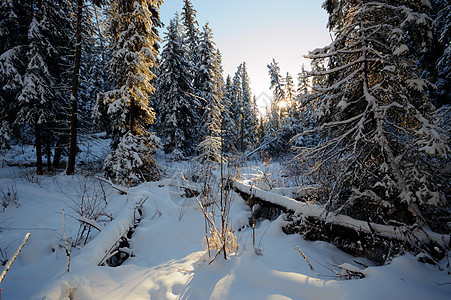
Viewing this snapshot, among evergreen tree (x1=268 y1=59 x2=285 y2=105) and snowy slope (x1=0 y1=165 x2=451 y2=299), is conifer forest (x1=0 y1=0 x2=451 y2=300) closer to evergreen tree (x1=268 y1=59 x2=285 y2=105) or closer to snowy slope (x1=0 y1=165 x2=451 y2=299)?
snowy slope (x1=0 y1=165 x2=451 y2=299)

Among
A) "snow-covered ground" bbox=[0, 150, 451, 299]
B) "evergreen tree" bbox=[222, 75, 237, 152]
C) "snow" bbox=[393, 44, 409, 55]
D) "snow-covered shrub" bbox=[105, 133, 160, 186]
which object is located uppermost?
"evergreen tree" bbox=[222, 75, 237, 152]

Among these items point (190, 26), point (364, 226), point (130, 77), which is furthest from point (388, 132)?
point (190, 26)

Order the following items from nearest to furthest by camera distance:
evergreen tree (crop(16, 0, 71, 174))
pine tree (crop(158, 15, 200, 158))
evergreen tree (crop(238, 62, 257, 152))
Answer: evergreen tree (crop(16, 0, 71, 174))
pine tree (crop(158, 15, 200, 158))
evergreen tree (crop(238, 62, 257, 152))

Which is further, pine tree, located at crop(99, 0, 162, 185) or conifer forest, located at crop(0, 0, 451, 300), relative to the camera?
pine tree, located at crop(99, 0, 162, 185)

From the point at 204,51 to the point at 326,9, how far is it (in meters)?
12.5

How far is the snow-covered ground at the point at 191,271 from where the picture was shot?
2014 mm

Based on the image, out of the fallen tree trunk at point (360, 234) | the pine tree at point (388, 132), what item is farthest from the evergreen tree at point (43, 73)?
the pine tree at point (388, 132)

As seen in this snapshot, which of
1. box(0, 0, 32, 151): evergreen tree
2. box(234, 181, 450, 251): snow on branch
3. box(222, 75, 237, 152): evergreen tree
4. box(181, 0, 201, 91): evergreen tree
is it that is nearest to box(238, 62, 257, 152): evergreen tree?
box(222, 75, 237, 152): evergreen tree

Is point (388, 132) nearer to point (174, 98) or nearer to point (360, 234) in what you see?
A: point (360, 234)

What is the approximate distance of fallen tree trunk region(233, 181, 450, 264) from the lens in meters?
2.75

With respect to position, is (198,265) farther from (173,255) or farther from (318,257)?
(318,257)

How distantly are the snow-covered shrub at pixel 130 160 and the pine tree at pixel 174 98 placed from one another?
23.7ft

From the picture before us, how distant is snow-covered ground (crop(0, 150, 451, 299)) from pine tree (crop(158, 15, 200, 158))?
11587 millimetres

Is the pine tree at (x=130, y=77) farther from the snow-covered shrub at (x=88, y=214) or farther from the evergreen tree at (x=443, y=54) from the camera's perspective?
the evergreen tree at (x=443, y=54)
